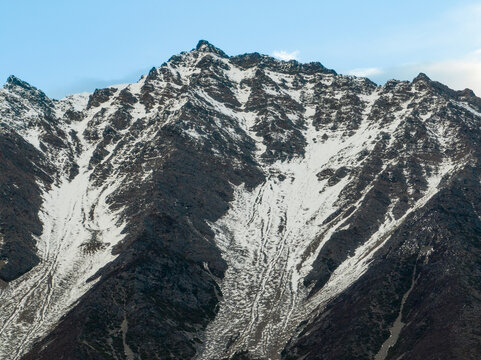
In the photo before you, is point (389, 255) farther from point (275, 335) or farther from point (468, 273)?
point (275, 335)

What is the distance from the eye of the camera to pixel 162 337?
173375 mm

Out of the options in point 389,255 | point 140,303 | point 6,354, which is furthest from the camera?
point 389,255

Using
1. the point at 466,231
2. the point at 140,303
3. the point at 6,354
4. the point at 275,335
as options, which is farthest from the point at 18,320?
the point at 466,231

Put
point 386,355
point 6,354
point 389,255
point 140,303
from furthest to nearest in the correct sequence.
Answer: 1. point 389,255
2. point 140,303
3. point 6,354
4. point 386,355

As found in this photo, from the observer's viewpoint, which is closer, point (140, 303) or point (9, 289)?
point (140, 303)

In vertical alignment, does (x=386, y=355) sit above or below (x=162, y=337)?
below

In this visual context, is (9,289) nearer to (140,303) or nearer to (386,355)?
(140,303)

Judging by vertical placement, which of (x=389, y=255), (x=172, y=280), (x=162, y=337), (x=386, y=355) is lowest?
(x=386, y=355)

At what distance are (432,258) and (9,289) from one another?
116369 mm

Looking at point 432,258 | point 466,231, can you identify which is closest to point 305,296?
point 432,258

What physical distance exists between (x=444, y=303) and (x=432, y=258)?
23191mm

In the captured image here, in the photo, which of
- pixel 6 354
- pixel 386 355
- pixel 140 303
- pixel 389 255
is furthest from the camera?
Result: pixel 389 255

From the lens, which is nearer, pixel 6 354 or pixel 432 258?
pixel 6 354

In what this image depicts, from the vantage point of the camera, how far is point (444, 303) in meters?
166
